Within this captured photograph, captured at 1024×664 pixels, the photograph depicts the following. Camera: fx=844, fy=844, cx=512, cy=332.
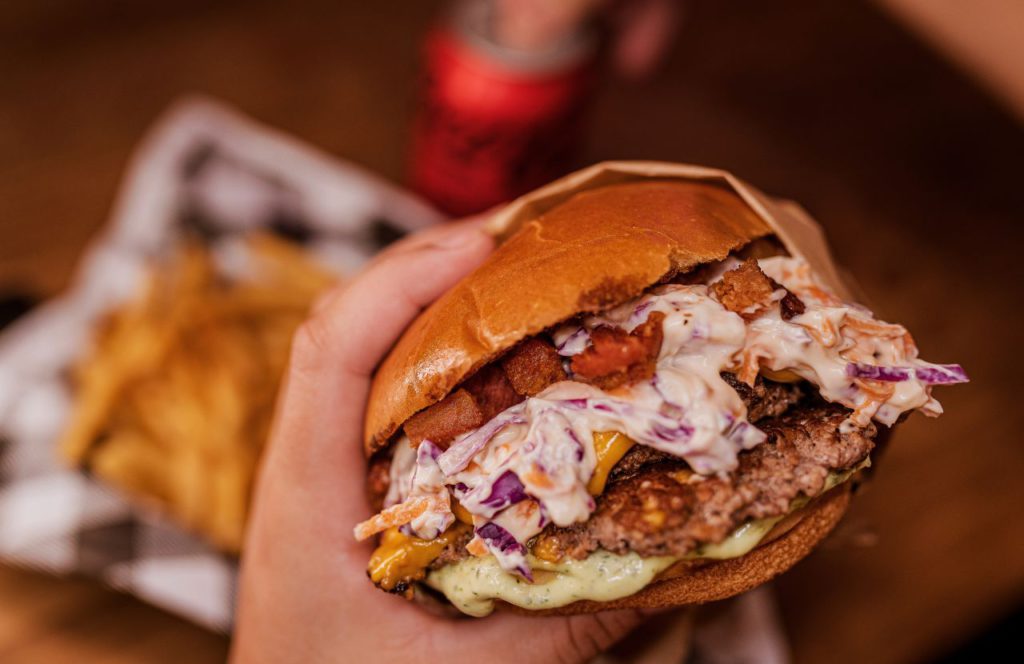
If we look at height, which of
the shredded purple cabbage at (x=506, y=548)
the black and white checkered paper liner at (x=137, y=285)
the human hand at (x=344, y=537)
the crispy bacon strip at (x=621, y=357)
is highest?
the crispy bacon strip at (x=621, y=357)

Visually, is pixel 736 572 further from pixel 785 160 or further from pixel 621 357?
pixel 785 160

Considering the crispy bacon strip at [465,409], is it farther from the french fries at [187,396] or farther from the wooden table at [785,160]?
the wooden table at [785,160]

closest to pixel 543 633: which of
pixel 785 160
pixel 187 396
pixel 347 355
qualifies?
pixel 347 355

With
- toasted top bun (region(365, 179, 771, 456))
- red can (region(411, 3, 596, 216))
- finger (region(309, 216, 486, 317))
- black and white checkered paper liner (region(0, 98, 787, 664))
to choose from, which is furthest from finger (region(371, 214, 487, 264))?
black and white checkered paper liner (region(0, 98, 787, 664))

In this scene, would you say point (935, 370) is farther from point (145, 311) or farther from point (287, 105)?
point (287, 105)

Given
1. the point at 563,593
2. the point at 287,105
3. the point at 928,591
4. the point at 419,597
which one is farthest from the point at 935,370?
the point at 287,105

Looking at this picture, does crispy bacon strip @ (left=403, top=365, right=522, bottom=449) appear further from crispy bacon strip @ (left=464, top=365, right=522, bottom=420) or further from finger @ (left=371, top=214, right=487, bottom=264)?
Result: finger @ (left=371, top=214, right=487, bottom=264)

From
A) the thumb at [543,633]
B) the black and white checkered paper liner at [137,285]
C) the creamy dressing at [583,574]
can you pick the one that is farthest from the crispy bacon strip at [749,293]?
the black and white checkered paper liner at [137,285]
